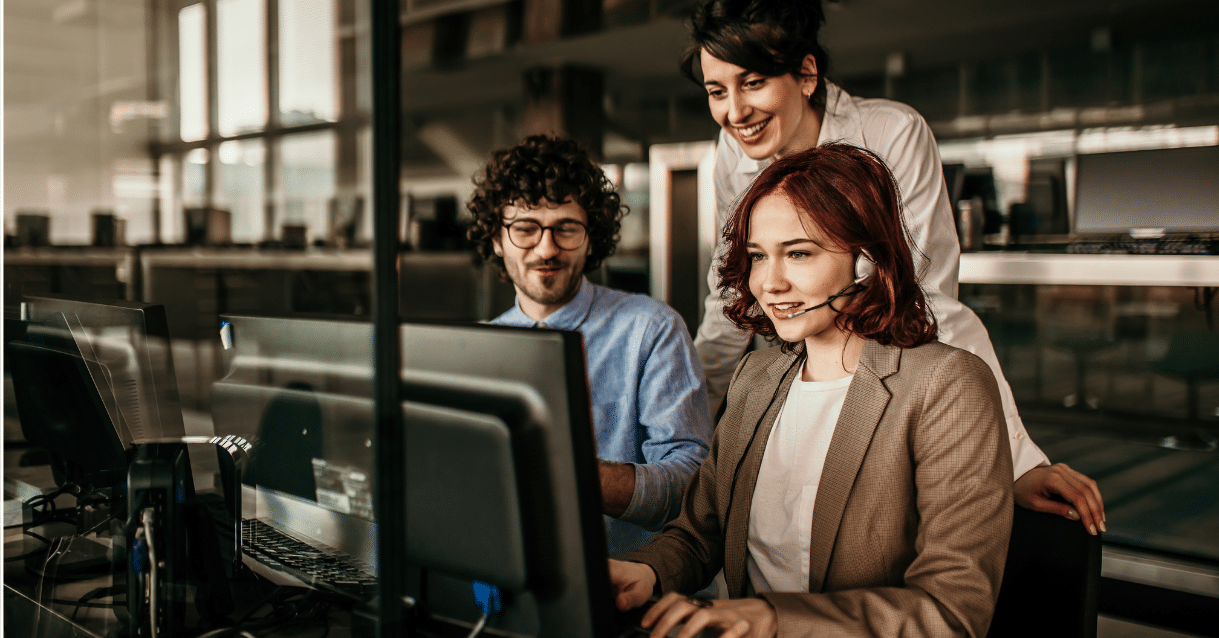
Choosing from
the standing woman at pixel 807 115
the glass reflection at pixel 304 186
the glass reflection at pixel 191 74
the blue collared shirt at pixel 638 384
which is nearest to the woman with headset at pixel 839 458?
the blue collared shirt at pixel 638 384

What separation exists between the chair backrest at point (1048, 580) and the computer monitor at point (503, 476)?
1.84 ft

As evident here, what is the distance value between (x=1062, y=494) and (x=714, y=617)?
1.56ft

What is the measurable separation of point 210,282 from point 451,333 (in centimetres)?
81

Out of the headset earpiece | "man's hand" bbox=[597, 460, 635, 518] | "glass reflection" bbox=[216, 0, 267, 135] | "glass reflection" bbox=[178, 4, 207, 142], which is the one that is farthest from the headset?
"glass reflection" bbox=[216, 0, 267, 135]

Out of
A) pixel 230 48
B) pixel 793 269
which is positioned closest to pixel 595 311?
pixel 793 269

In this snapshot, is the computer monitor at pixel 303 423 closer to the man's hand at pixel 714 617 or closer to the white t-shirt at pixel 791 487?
the man's hand at pixel 714 617

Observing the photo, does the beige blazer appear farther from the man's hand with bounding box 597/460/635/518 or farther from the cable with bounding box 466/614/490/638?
the cable with bounding box 466/614/490/638

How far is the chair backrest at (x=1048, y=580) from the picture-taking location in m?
0.93

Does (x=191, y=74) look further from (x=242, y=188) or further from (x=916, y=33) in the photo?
(x=916, y=33)

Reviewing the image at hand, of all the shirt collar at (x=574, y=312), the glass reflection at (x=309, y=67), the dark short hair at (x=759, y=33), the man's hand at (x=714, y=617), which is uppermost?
the glass reflection at (x=309, y=67)

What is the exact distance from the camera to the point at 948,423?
89 centimetres

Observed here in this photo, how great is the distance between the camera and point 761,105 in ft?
4.84

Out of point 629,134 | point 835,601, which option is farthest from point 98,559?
point 629,134

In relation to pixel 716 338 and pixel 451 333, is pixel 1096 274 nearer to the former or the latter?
pixel 716 338
